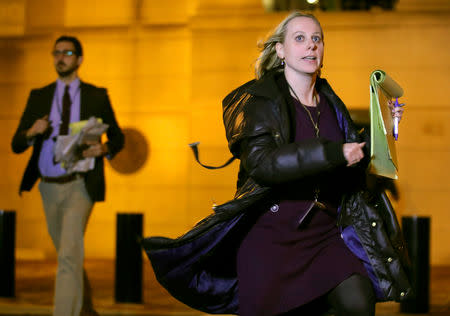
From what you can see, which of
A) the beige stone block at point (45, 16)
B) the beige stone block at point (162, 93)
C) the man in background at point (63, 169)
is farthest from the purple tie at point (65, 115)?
the beige stone block at point (45, 16)

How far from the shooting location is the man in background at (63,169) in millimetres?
5875

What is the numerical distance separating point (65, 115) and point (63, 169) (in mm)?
488

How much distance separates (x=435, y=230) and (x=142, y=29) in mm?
5442

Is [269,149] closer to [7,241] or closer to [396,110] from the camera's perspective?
[396,110]

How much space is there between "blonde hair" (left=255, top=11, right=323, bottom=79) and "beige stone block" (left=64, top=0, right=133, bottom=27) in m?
8.55

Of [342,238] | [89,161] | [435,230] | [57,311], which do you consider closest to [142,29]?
[435,230]

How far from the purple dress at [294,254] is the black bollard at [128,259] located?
430 cm

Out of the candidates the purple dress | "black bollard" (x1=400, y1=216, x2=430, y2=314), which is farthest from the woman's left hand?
"black bollard" (x1=400, y1=216, x2=430, y2=314)

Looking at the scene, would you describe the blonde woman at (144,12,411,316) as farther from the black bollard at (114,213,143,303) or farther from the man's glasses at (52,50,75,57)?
the black bollard at (114,213,143,303)

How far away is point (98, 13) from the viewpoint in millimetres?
12562

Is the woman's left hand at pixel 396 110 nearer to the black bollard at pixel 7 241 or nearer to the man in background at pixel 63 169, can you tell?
the man in background at pixel 63 169

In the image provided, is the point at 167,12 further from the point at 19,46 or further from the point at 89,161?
the point at 89,161

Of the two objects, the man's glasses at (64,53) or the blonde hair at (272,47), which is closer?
the blonde hair at (272,47)

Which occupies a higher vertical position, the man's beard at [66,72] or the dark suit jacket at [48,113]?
the man's beard at [66,72]
